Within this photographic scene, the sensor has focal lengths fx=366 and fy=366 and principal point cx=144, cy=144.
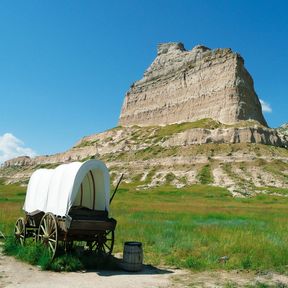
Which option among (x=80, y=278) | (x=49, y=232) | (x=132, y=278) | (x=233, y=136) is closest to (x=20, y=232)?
(x=49, y=232)

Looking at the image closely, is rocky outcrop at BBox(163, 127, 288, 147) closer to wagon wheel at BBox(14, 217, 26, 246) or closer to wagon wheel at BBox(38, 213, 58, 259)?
wagon wheel at BBox(14, 217, 26, 246)

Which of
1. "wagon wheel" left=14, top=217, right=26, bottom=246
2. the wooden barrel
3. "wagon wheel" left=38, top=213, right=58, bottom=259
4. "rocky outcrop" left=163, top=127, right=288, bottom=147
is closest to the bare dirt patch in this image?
the wooden barrel

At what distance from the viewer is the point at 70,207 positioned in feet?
44.1

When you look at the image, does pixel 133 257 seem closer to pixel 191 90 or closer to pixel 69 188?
pixel 69 188

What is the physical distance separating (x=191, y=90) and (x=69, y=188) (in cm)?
13612

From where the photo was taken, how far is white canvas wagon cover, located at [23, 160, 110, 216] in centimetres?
1356

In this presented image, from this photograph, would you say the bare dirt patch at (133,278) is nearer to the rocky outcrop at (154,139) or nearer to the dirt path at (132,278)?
the dirt path at (132,278)

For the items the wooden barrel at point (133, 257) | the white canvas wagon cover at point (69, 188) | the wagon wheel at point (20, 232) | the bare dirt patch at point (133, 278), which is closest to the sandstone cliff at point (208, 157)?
the wagon wheel at point (20, 232)

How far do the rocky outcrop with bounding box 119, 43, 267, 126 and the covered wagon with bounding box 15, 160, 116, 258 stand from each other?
Result: 10539 cm

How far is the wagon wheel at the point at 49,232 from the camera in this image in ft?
44.1

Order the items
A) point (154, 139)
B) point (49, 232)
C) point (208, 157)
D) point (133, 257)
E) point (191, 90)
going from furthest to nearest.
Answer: point (191, 90) → point (154, 139) → point (208, 157) → point (49, 232) → point (133, 257)

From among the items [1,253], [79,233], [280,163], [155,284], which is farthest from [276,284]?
[280,163]

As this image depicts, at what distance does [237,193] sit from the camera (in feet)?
215

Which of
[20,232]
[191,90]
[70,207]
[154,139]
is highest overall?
[191,90]
